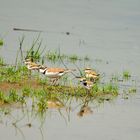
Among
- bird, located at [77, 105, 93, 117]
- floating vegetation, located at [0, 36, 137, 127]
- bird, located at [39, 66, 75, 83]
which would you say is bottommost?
bird, located at [77, 105, 93, 117]

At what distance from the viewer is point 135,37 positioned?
23078 mm

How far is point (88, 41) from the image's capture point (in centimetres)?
2166

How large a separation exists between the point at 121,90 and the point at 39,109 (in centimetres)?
339

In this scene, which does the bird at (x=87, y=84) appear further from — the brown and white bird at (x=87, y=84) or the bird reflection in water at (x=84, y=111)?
the bird reflection in water at (x=84, y=111)

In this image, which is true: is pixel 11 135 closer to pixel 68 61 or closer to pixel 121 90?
pixel 121 90

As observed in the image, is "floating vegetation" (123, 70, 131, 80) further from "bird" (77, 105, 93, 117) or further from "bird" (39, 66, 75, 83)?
"bird" (77, 105, 93, 117)

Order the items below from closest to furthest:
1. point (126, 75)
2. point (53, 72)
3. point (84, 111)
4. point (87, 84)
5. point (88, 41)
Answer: point (84, 111) → point (87, 84) → point (53, 72) → point (126, 75) → point (88, 41)

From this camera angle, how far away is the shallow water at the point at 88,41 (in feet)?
38.7

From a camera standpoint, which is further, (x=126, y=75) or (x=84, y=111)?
(x=126, y=75)

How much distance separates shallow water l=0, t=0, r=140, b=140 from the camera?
465 inches

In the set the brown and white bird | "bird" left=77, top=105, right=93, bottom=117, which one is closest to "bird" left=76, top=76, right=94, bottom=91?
the brown and white bird

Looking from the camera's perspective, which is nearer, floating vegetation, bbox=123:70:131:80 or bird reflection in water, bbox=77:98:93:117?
bird reflection in water, bbox=77:98:93:117

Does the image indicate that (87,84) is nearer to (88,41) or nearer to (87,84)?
(87,84)

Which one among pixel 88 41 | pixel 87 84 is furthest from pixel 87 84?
pixel 88 41
